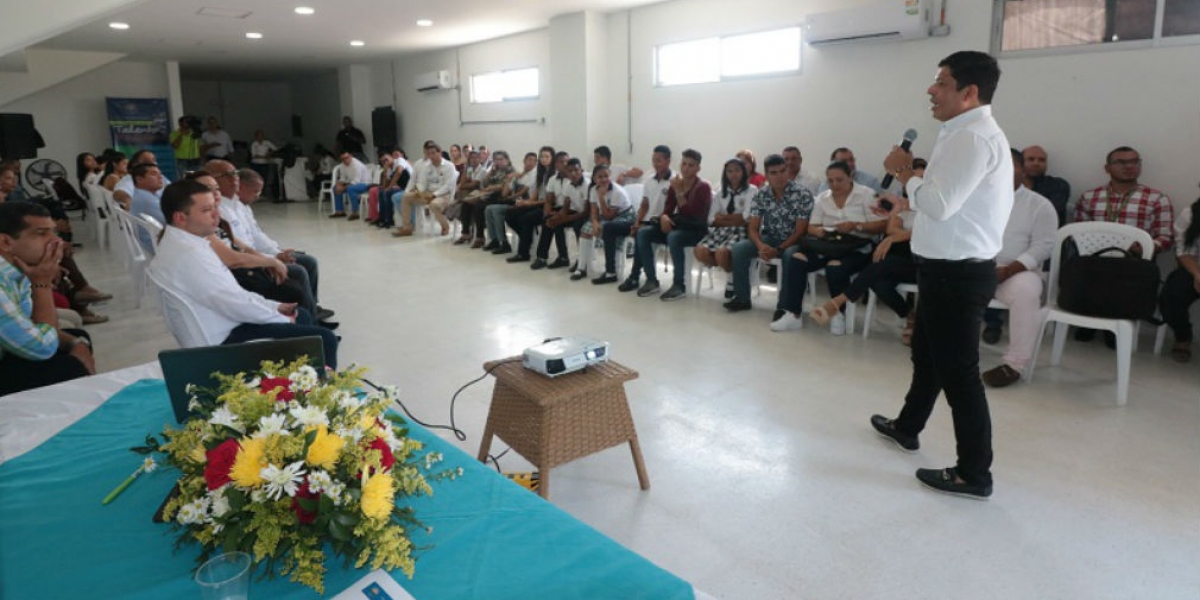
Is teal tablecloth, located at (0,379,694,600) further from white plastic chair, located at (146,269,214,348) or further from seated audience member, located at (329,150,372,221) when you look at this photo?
seated audience member, located at (329,150,372,221)

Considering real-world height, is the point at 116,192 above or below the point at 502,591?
above

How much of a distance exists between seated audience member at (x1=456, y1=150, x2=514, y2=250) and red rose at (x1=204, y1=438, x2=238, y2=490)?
263 inches

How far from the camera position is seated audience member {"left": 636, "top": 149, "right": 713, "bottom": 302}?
5375 mm

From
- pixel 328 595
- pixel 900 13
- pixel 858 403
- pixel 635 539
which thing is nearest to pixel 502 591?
pixel 328 595

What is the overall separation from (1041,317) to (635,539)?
8.72 ft

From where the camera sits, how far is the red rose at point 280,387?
119 cm

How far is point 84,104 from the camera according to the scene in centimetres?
1194

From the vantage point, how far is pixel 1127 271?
3.23 m

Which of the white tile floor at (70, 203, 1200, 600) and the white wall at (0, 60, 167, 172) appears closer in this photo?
the white tile floor at (70, 203, 1200, 600)

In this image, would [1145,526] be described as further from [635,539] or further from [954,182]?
[635,539]

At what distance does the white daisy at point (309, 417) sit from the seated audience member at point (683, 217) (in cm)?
441

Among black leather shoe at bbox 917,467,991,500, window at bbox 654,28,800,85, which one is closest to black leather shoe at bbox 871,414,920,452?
black leather shoe at bbox 917,467,991,500

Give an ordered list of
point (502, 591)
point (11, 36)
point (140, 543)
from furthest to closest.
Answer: point (11, 36) < point (140, 543) < point (502, 591)

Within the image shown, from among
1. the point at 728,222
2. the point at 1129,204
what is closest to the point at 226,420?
the point at 728,222
